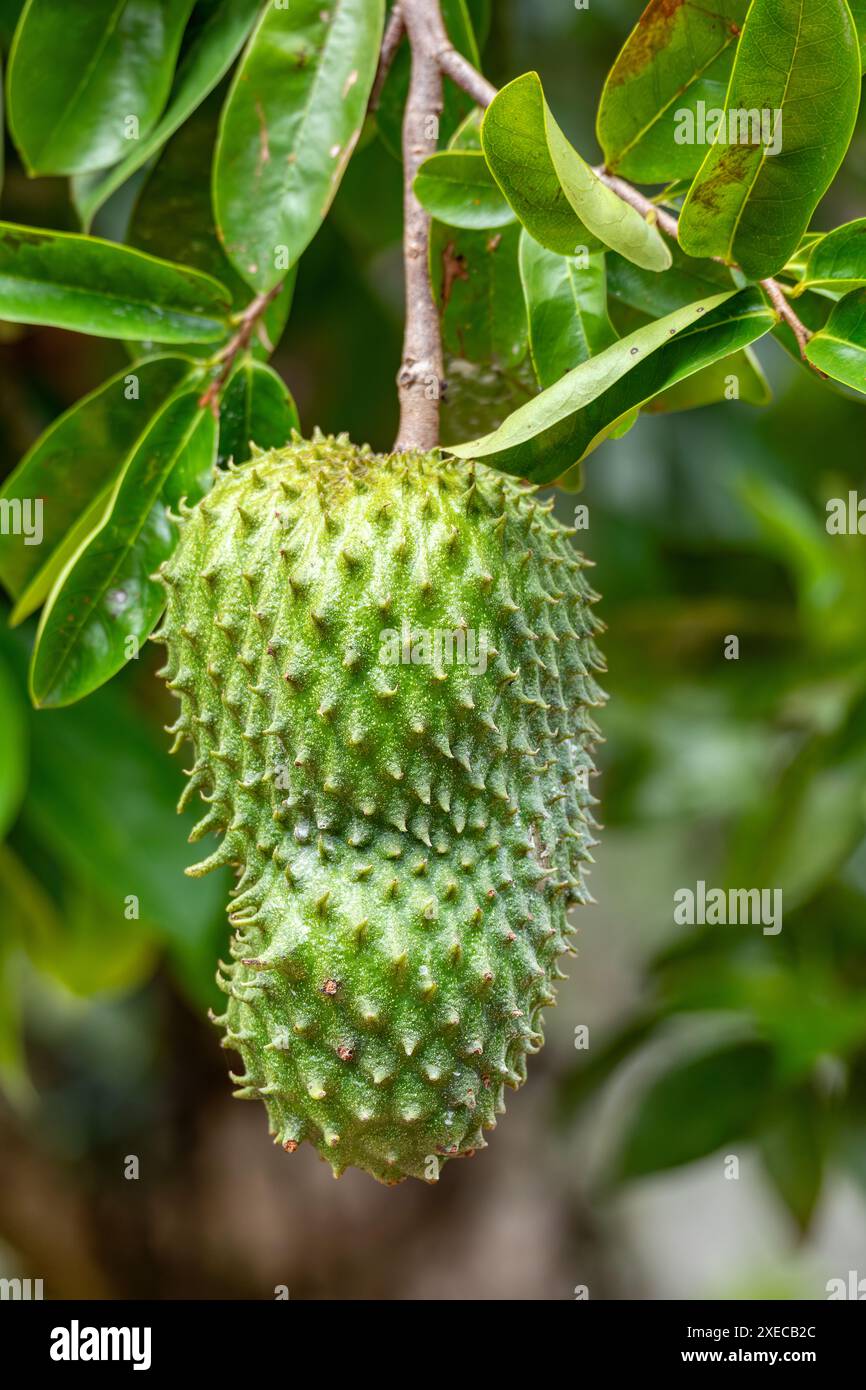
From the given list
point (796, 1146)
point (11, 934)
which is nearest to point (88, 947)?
point (11, 934)

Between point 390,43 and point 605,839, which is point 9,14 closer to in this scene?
point 390,43

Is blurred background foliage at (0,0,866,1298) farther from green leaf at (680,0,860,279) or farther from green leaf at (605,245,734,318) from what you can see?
green leaf at (680,0,860,279)

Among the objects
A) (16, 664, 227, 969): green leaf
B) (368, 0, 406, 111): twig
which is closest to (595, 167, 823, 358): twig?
(368, 0, 406, 111): twig

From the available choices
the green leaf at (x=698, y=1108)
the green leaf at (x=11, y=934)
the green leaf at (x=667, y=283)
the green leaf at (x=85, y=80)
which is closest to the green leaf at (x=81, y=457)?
the green leaf at (x=85, y=80)

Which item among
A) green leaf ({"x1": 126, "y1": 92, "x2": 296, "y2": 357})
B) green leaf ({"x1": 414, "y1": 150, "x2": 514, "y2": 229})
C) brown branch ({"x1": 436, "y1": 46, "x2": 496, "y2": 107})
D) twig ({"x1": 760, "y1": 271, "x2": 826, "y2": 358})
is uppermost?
green leaf ({"x1": 126, "y1": 92, "x2": 296, "y2": 357})

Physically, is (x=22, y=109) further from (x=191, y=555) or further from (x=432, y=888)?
(x=432, y=888)

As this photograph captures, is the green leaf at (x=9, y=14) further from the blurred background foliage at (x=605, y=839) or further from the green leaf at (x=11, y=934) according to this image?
the green leaf at (x=11, y=934)

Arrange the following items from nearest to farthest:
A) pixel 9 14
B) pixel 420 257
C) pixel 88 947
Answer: pixel 420 257, pixel 9 14, pixel 88 947

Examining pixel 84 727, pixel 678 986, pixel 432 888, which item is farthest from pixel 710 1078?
pixel 432 888
